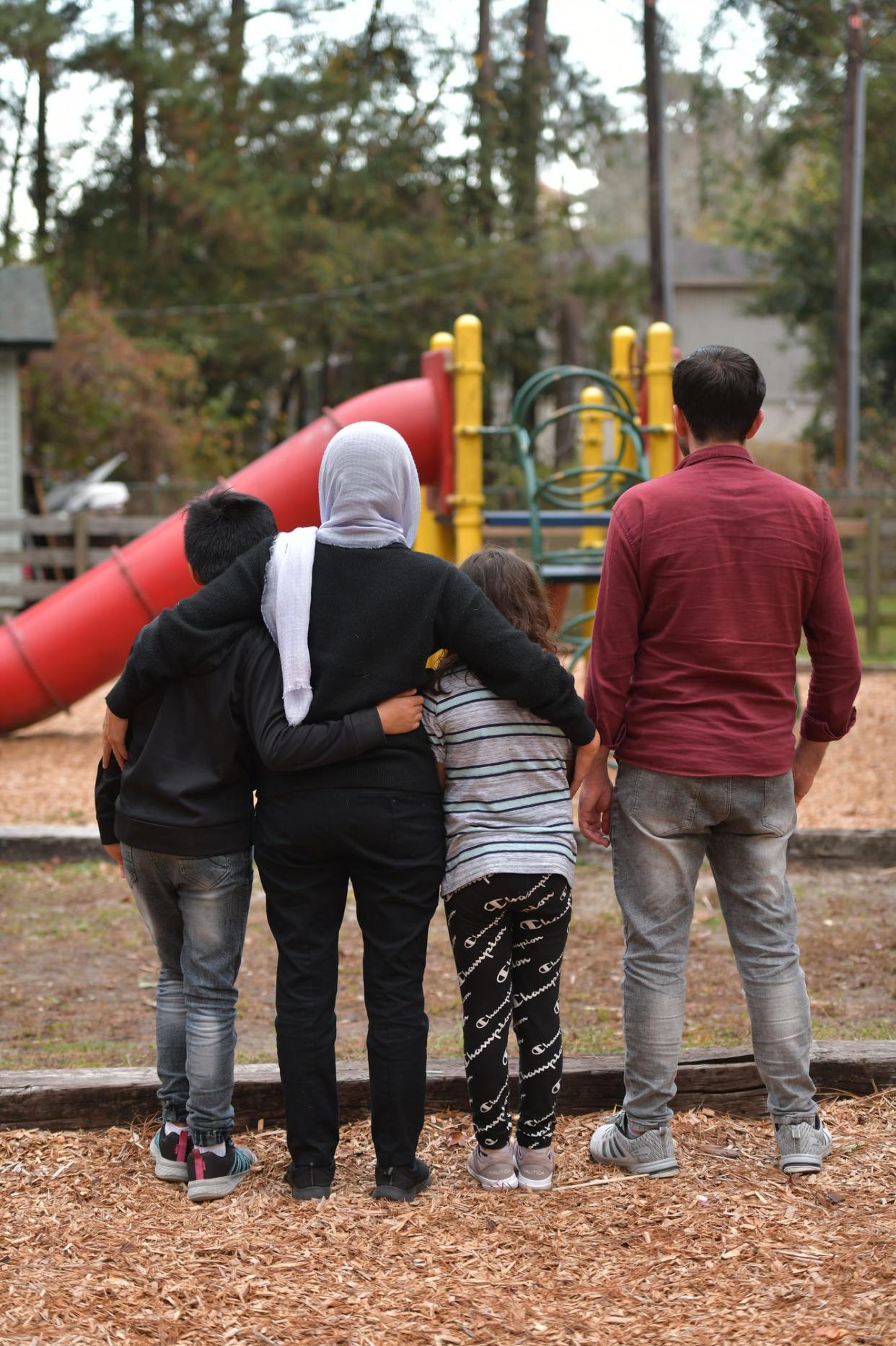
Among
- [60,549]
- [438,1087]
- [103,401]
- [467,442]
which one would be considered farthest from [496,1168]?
[103,401]

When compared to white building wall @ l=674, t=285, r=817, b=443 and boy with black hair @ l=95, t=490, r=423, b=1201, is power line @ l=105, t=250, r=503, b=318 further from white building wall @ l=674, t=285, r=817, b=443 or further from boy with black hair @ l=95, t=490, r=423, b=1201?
boy with black hair @ l=95, t=490, r=423, b=1201

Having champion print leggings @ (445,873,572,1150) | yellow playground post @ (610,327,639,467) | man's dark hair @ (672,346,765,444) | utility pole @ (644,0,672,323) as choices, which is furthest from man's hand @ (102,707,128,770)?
utility pole @ (644,0,672,323)

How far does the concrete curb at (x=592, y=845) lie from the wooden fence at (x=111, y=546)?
7.10 meters

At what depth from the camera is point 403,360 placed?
30656 millimetres

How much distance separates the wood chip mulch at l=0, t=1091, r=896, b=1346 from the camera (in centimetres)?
260

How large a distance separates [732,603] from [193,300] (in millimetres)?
28405

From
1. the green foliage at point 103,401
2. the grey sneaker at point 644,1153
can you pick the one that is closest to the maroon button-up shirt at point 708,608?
the grey sneaker at point 644,1153

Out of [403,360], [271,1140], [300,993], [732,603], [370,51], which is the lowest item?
[271,1140]

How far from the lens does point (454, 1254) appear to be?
287 centimetres

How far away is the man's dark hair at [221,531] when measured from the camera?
3213mm

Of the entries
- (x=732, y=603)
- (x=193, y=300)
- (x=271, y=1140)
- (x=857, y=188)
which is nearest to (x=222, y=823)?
(x=271, y=1140)

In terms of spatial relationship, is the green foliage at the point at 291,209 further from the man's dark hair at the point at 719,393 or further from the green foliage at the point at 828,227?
the man's dark hair at the point at 719,393

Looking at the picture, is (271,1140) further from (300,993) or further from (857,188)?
(857,188)

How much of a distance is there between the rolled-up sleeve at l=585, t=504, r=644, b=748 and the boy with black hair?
41 centimetres
